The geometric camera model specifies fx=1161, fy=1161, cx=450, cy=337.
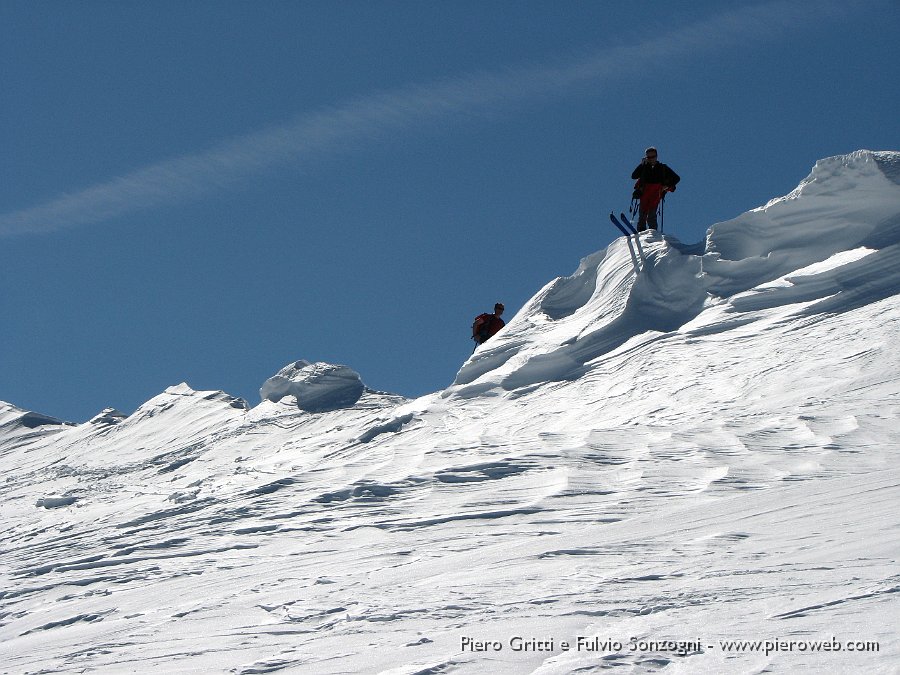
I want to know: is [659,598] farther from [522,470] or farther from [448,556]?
[522,470]

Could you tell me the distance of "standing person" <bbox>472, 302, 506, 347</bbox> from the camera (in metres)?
14.7

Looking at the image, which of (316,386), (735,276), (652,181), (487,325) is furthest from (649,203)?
(316,386)

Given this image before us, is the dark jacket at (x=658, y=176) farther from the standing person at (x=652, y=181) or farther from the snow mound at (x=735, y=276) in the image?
the snow mound at (x=735, y=276)

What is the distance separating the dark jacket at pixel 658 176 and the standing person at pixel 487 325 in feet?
9.11

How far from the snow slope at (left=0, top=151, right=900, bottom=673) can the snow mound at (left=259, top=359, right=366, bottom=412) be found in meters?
0.04

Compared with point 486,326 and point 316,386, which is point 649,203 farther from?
point 316,386

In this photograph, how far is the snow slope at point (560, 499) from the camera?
457 cm

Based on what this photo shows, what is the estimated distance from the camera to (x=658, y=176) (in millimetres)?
12852

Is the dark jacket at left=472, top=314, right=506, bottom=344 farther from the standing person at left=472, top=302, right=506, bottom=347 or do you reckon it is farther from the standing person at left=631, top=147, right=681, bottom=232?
the standing person at left=631, top=147, right=681, bottom=232

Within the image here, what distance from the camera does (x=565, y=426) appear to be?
905cm

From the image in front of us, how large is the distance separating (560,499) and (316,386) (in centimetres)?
694

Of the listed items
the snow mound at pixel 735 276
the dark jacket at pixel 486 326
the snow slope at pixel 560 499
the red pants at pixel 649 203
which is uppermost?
the red pants at pixel 649 203

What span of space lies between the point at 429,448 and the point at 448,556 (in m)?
3.05

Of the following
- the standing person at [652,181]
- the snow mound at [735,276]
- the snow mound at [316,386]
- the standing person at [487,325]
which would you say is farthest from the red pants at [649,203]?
the snow mound at [316,386]
